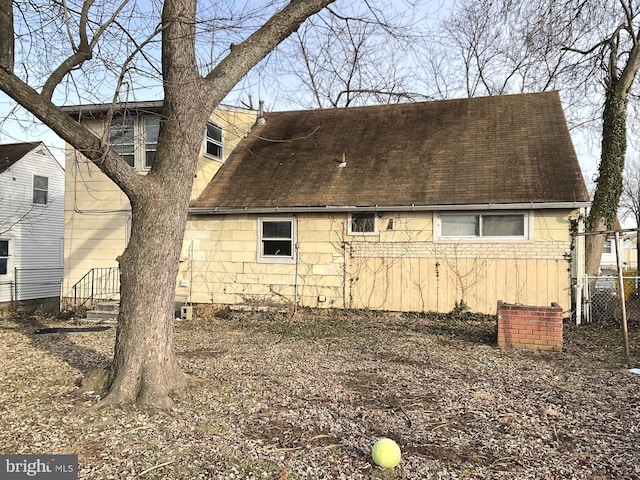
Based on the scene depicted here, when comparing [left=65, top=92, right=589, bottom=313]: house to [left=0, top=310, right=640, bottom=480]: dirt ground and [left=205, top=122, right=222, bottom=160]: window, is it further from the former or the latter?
[left=0, top=310, right=640, bottom=480]: dirt ground

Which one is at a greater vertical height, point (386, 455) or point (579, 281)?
point (579, 281)

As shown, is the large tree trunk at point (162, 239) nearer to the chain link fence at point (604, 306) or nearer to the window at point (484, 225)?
the window at point (484, 225)

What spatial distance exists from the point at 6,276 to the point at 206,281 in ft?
38.4

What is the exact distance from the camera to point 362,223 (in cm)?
1169

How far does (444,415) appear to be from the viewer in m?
4.86

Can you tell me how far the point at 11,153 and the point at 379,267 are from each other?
17882 millimetres

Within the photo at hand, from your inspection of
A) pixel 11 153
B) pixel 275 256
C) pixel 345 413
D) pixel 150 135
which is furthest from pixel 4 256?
pixel 345 413

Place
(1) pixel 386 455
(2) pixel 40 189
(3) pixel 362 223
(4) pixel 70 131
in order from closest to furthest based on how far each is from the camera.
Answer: (1) pixel 386 455 → (4) pixel 70 131 → (3) pixel 362 223 → (2) pixel 40 189

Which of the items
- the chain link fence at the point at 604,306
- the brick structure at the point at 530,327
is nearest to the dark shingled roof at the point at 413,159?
the chain link fence at the point at 604,306

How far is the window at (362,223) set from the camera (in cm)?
1162

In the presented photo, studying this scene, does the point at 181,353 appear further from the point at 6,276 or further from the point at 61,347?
the point at 6,276

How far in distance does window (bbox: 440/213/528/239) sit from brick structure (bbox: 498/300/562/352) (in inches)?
112

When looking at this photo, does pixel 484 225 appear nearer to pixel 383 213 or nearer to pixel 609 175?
pixel 383 213

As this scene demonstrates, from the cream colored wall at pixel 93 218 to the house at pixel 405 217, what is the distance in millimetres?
1790
